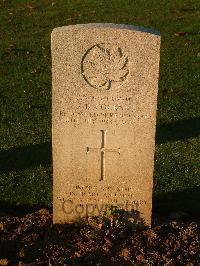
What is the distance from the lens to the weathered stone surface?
13.9 feet

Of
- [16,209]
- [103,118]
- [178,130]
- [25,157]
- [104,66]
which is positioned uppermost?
[104,66]

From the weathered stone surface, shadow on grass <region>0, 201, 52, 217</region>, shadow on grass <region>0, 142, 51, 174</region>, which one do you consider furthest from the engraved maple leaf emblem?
shadow on grass <region>0, 142, 51, 174</region>

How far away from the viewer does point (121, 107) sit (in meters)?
4.44

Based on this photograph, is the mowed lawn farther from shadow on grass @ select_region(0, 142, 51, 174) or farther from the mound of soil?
the mound of soil

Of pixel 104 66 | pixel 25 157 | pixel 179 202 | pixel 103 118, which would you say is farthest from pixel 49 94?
pixel 104 66

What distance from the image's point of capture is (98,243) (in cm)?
470

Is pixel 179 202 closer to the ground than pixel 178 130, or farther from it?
closer to the ground

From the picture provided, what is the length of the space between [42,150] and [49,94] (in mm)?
1998

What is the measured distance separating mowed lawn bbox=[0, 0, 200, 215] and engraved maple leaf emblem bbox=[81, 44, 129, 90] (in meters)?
1.74

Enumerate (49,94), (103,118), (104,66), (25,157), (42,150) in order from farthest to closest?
(49,94), (42,150), (25,157), (103,118), (104,66)

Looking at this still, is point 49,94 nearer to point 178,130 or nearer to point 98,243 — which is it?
point 178,130

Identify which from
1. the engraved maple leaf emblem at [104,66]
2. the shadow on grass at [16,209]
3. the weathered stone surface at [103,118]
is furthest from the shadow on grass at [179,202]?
the engraved maple leaf emblem at [104,66]

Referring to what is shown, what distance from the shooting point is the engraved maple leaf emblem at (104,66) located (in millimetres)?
4262

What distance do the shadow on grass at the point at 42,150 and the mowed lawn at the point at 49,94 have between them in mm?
12
